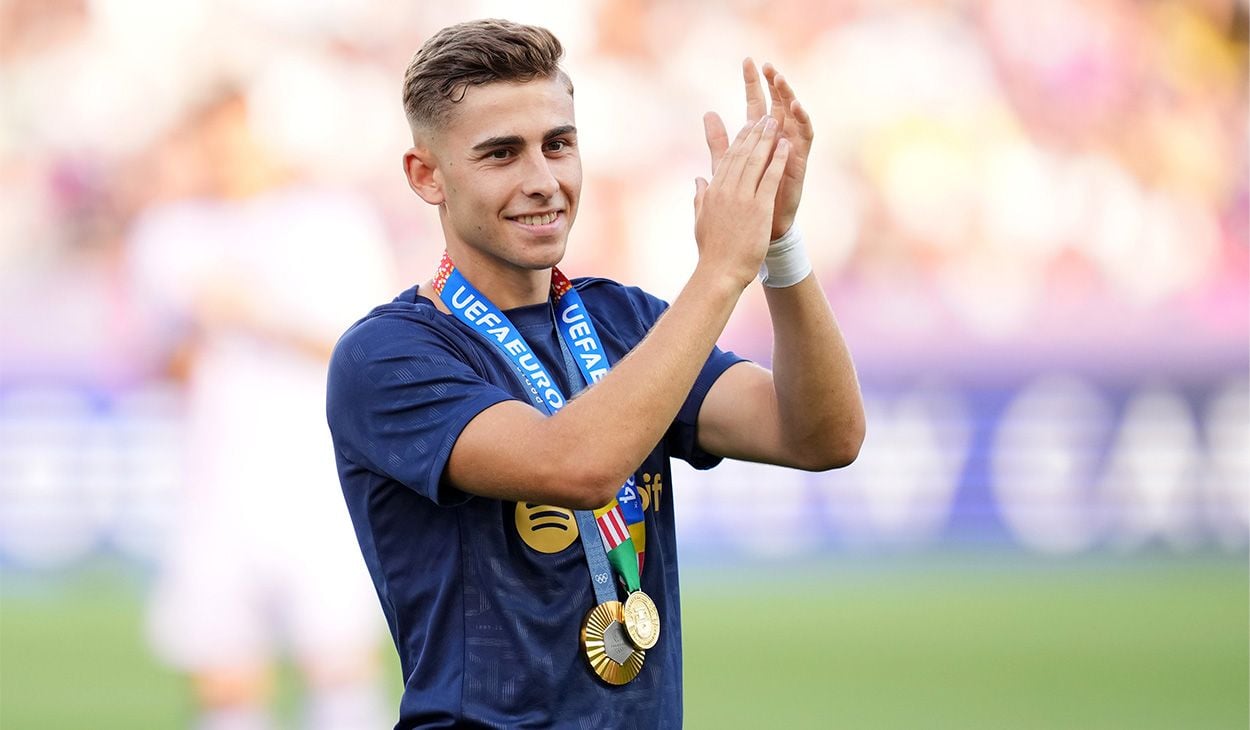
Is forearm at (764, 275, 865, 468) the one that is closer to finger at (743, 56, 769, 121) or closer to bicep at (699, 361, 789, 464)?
bicep at (699, 361, 789, 464)

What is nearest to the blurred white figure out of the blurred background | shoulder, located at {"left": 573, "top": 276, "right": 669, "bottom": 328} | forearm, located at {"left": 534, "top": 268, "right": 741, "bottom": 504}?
the blurred background

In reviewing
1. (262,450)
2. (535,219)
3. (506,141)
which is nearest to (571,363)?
(535,219)

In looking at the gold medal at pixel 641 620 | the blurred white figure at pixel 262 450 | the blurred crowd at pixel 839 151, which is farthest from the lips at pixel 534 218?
the blurred crowd at pixel 839 151

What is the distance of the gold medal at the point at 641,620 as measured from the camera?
2.52m

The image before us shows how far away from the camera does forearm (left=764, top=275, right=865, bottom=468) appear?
8.68 ft

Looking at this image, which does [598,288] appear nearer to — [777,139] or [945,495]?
[777,139]

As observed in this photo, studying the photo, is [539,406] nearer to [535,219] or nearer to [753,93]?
[535,219]

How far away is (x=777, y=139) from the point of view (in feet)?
8.22

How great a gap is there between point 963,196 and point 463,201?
7.58m

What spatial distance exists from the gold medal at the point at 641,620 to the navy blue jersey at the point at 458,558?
0.04 meters

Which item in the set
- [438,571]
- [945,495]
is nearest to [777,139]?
[438,571]

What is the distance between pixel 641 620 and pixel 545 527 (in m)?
0.22

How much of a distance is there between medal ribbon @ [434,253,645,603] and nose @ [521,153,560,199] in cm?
22

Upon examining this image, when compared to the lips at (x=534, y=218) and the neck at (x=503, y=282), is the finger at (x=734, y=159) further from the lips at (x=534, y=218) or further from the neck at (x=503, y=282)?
the neck at (x=503, y=282)
